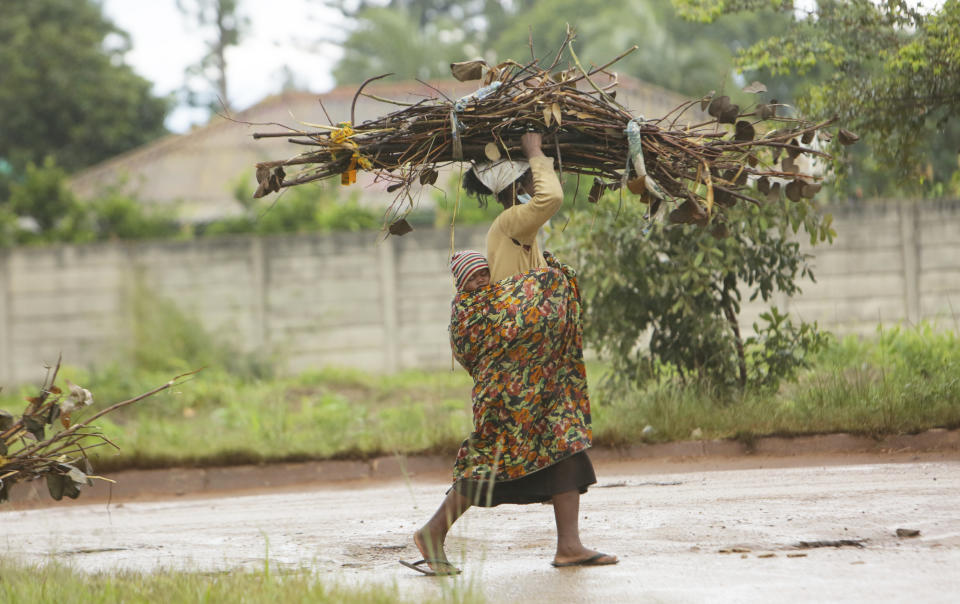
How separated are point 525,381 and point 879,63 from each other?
5381 millimetres

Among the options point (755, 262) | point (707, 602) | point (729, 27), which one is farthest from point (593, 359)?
point (729, 27)

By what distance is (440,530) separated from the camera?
15.5 feet

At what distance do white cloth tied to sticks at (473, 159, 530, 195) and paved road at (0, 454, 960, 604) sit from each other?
5.04ft

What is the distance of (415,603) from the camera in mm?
3816

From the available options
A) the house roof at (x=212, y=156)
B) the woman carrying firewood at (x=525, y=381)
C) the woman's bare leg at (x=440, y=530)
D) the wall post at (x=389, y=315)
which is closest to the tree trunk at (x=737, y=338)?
the woman carrying firewood at (x=525, y=381)

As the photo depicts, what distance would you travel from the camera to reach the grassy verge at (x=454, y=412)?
7.59 metres

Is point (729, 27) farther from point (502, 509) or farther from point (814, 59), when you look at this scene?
point (502, 509)

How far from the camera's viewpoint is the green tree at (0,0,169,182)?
27.0 metres

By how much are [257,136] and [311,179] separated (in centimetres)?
34

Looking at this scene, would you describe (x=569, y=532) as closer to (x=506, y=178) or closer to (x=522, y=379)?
(x=522, y=379)

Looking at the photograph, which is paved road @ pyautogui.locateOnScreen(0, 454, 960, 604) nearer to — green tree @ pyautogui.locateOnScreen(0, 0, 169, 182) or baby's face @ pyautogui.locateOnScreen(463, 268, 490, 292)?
baby's face @ pyautogui.locateOnScreen(463, 268, 490, 292)

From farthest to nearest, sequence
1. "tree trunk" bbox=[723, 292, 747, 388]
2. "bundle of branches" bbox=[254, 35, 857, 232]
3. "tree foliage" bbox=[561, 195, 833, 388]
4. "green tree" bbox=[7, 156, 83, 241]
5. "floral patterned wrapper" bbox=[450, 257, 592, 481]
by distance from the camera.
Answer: "green tree" bbox=[7, 156, 83, 241] < "tree trunk" bbox=[723, 292, 747, 388] < "tree foliage" bbox=[561, 195, 833, 388] < "bundle of branches" bbox=[254, 35, 857, 232] < "floral patterned wrapper" bbox=[450, 257, 592, 481]

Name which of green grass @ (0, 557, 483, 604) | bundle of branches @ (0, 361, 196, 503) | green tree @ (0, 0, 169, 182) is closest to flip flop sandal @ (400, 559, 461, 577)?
green grass @ (0, 557, 483, 604)

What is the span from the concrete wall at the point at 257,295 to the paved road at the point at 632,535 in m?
5.58
